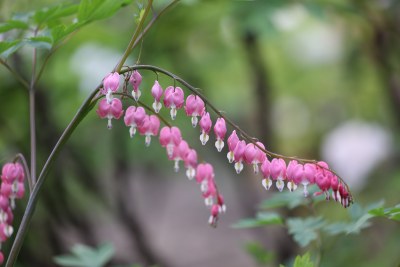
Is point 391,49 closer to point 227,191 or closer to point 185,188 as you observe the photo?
point 227,191

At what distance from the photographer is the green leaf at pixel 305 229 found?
1443 millimetres

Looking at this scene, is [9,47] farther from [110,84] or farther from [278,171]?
[278,171]

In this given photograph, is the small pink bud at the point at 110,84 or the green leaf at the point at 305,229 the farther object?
the green leaf at the point at 305,229

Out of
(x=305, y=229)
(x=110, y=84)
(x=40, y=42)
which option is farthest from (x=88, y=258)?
(x=110, y=84)

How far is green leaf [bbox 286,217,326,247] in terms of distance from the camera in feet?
4.74

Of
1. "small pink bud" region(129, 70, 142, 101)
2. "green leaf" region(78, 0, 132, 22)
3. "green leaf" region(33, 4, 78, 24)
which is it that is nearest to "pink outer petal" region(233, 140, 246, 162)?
"small pink bud" region(129, 70, 142, 101)

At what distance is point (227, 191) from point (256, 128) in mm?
2666

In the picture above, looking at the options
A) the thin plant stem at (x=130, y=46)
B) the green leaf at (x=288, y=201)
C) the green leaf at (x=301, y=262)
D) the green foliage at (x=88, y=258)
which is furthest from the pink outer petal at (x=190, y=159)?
the green foliage at (x=88, y=258)

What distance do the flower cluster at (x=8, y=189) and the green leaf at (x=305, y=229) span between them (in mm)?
710

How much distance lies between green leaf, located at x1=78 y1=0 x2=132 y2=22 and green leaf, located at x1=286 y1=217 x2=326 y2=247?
75 centimetres

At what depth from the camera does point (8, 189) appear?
1.24 metres

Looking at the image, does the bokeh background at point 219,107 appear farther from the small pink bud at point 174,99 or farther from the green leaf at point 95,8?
the small pink bud at point 174,99

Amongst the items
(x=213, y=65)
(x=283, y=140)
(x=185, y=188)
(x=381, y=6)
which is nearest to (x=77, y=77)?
(x=213, y=65)

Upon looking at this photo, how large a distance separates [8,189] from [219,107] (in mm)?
2497
